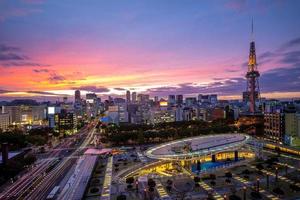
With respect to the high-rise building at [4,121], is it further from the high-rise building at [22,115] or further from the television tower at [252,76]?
the television tower at [252,76]

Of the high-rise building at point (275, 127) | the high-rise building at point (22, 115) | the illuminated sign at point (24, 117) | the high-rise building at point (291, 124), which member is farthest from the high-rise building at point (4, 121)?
the high-rise building at point (291, 124)

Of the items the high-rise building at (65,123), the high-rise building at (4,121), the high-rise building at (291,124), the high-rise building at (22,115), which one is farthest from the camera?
the high-rise building at (22,115)

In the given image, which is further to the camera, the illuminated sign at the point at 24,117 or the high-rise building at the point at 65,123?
the illuminated sign at the point at 24,117

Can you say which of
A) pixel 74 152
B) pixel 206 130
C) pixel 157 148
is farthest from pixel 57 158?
pixel 206 130

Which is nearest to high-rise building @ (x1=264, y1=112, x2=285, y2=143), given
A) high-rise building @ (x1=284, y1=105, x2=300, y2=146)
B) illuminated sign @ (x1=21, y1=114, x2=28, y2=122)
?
high-rise building @ (x1=284, y1=105, x2=300, y2=146)

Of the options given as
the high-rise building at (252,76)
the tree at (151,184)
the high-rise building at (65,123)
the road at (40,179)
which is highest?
the high-rise building at (252,76)

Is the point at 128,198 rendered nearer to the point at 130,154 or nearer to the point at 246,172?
the point at 246,172

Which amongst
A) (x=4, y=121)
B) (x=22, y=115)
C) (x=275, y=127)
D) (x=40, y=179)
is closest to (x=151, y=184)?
(x=40, y=179)

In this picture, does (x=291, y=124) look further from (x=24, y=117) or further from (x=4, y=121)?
(x=24, y=117)
